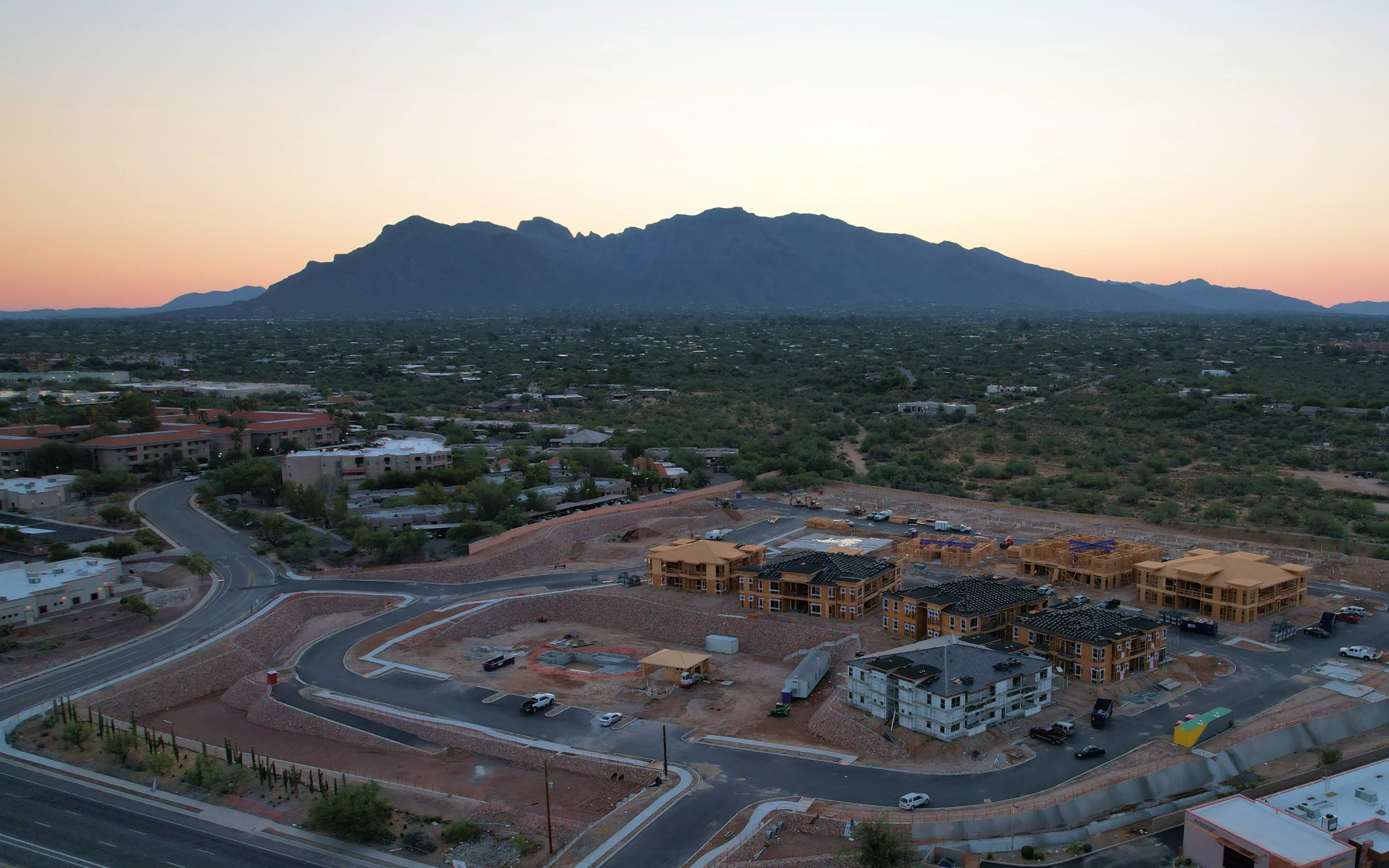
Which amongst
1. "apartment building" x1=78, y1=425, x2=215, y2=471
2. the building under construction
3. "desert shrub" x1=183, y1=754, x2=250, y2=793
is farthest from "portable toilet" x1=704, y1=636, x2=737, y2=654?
"apartment building" x1=78, y1=425, x2=215, y2=471

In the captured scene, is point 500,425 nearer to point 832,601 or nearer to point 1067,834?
point 832,601

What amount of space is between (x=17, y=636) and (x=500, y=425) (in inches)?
1755

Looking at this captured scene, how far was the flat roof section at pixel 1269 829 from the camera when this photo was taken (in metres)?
18.4

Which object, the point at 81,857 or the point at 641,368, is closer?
the point at 81,857

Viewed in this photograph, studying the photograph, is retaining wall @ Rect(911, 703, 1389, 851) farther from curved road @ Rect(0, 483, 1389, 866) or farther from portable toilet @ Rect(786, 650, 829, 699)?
portable toilet @ Rect(786, 650, 829, 699)

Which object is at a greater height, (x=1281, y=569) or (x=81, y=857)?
(x=1281, y=569)

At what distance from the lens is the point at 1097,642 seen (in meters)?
27.4

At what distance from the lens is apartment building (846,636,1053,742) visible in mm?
24766

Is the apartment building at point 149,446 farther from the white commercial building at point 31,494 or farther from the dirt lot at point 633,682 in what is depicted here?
the dirt lot at point 633,682

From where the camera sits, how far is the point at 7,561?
41875 mm

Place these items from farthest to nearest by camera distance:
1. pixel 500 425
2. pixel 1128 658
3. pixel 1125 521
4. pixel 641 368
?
pixel 641 368, pixel 500 425, pixel 1125 521, pixel 1128 658

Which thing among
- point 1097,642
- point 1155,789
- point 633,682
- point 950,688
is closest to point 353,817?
point 633,682

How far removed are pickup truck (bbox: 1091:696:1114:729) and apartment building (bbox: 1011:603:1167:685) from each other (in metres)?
2.24

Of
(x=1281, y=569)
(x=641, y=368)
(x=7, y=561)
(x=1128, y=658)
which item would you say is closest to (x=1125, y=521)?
(x=1281, y=569)
